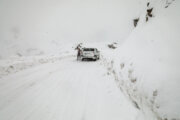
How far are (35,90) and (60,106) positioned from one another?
1.69m

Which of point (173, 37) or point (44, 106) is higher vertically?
point (173, 37)

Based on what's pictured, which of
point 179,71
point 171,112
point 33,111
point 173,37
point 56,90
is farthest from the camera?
point 56,90

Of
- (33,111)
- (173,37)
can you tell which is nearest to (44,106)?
(33,111)

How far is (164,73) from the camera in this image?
196cm

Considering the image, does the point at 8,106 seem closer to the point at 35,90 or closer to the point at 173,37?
the point at 35,90

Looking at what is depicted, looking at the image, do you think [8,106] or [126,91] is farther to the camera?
[126,91]

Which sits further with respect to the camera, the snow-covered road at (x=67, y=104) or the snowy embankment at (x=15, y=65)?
the snowy embankment at (x=15, y=65)

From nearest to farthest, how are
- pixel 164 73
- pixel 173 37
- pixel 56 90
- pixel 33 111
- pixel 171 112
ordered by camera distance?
pixel 171 112
pixel 164 73
pixel 173 37
pixel 33 111
pixel 56 90

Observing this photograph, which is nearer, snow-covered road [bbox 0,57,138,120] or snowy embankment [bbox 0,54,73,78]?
snow-covered road [bbox 0,57,138,120]

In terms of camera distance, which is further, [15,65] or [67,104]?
[15,65]

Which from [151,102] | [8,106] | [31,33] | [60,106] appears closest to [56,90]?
[60,106]

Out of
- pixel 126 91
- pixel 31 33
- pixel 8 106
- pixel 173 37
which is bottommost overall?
pixel 8 106

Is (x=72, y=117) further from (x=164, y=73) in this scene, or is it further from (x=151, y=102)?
(x=164, y=73)

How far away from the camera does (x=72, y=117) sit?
2367mm
